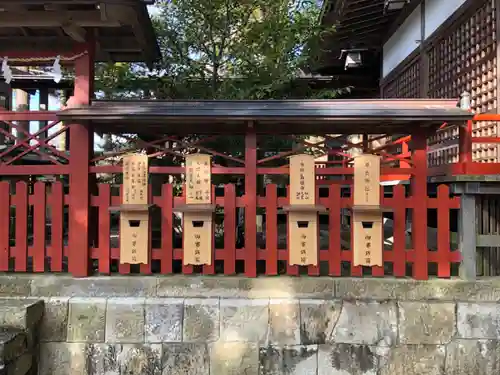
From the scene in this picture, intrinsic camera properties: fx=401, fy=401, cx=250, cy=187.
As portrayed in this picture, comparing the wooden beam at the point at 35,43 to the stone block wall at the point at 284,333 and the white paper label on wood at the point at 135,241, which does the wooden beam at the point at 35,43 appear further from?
the stone block wall at the point at 284,333

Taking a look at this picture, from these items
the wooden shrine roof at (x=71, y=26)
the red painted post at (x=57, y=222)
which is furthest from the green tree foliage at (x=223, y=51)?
the red painted post at (x=57, y=222)

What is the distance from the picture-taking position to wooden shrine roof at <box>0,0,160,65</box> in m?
4.45

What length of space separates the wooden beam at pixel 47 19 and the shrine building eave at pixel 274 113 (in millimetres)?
913

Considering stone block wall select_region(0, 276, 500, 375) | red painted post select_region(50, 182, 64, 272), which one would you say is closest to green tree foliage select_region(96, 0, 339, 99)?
red painted post select_region(50, 182, 64, 272)

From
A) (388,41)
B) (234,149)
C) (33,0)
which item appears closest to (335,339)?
(234,149)

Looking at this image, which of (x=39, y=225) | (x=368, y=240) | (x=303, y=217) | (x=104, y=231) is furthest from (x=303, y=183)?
(x=39, y=225)

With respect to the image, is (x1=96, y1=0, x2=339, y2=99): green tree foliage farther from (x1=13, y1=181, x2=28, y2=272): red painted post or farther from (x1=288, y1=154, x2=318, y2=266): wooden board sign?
(x1=13, y1=181, x2=28, y2=272): red painted post

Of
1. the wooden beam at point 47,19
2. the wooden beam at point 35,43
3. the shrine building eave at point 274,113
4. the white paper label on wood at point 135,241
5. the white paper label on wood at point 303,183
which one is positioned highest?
the wooden beam at point 47,19

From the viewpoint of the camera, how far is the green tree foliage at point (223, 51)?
21.7 ft

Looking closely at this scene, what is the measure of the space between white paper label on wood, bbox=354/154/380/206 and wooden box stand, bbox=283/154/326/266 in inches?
19.7

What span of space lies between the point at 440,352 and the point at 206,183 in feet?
10.6

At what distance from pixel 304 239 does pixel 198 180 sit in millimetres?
1400

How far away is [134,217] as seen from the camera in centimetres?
466

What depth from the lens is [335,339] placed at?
4496 millimetres
